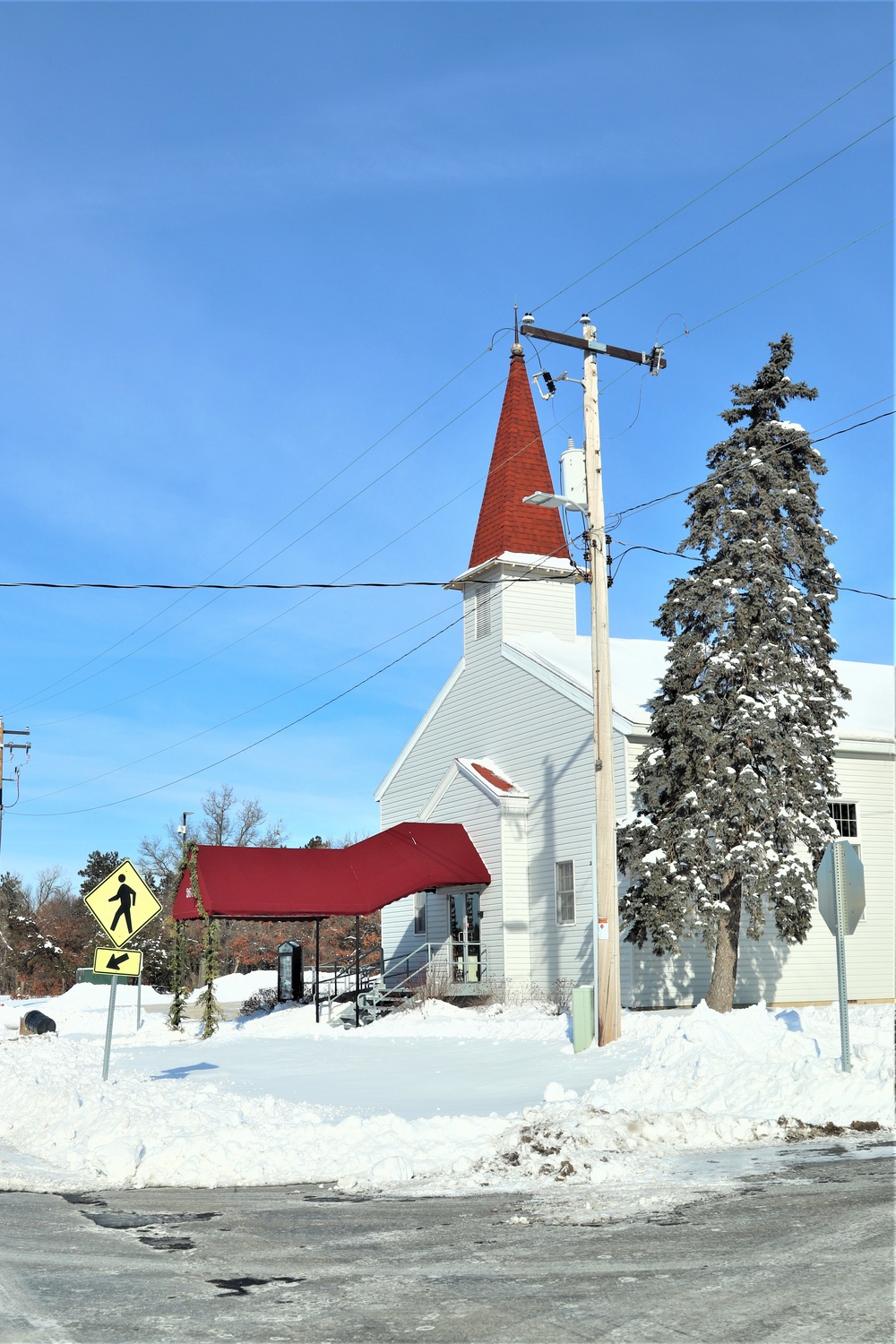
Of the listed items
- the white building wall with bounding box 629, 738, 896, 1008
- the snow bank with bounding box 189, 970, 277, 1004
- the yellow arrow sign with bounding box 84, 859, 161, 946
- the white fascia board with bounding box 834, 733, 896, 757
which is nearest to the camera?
the yellow arrow sign with bounding box 84, 859, 161, 946

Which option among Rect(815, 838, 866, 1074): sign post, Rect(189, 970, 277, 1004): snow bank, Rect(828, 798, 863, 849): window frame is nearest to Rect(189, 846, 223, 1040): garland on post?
Rect(815, 838, 866, 1074): sign post

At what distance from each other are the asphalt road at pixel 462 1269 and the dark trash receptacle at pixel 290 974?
23.3 metres

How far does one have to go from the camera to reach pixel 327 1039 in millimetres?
23219

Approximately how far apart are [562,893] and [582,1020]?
10.3 meters

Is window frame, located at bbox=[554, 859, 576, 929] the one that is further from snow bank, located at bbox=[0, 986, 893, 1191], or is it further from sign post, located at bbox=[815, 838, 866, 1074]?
sign post, located at bbox=[815, 838, 866, 1074]

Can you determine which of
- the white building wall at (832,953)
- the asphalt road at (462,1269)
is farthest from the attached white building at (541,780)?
the asphalt road at (462,1269)

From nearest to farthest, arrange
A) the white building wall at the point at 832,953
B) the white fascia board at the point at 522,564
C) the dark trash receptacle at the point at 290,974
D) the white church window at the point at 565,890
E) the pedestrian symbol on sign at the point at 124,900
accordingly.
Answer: the pedestrian symbol on sign at the point at 124,900
the white building wall at the point at 832,953
the white church window at the point at 565,890
the white fascia board at the point at 522,564
the dark trash receptacle at the point at 290,974

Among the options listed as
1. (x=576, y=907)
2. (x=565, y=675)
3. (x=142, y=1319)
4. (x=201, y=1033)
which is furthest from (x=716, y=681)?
(x=142, y=1319)

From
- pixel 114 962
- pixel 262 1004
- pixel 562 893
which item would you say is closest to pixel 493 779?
pixel 562 893

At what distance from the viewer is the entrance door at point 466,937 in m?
29.6

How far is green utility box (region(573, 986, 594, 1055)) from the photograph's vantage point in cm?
1778

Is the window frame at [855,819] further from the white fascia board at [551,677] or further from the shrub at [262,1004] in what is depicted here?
the shrub at [262,1004]

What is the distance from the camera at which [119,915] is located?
16234 millimetres

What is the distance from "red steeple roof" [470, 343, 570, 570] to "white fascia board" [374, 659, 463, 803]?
3046mm
